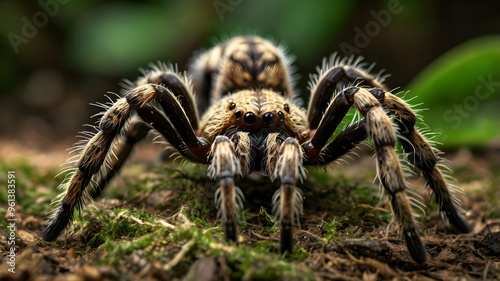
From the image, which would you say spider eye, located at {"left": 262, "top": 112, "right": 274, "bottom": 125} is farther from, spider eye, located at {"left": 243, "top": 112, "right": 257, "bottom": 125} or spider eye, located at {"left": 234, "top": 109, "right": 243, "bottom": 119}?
spider eye, located at {"left": 234, "top": 109, "right": 243, "bottom": 119}

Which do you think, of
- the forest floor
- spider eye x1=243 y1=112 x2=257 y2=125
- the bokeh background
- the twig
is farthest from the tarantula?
the bokeh background

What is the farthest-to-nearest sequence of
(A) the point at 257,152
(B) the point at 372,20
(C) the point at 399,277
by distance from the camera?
(B) the point at 372,20 < (A) the point at 257,152 < (C) the point at 399,277

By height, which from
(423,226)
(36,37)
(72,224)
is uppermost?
(36,37)

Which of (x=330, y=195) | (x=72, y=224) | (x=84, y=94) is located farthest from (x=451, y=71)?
(x=84, y=94)

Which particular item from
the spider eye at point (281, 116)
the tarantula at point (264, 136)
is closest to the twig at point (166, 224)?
the tarantula at point (264, 136)

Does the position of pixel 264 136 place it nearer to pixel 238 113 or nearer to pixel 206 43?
pixel 238 113

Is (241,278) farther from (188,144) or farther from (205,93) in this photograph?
(205,93)
